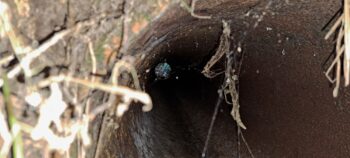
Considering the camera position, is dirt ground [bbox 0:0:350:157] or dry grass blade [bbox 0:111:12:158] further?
dirt ground [bbox 0:0:350:157]

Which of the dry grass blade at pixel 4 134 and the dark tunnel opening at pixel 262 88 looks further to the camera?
the dark tunnel opening at pixel 262 88

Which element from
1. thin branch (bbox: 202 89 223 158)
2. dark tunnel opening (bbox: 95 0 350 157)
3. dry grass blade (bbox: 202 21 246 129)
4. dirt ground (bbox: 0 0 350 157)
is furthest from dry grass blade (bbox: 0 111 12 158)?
thin branch (bbox: 202 89 223 158)

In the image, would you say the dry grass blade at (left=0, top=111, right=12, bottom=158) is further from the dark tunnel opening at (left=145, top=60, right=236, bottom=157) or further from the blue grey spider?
the blue grey spider

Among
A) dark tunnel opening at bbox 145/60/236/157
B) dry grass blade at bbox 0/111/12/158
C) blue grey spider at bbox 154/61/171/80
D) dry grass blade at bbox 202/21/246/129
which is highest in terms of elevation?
dry grass blade at bbox 0/111/12/158

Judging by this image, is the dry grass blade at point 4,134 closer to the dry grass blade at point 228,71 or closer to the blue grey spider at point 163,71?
the dry grass blade at point 228,71

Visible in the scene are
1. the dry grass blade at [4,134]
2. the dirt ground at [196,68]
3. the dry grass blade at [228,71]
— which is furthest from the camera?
the dry grass blade at [228,71]

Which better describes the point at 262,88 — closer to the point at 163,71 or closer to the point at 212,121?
the point at 212,121

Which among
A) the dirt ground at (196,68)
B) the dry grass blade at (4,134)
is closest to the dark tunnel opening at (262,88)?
the dirt ground at (196,68)

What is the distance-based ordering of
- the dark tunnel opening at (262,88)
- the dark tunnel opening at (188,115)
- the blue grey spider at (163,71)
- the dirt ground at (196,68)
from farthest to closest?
1. the blue grey spider at (163,71)
2. the dark tunnel opening at (188,115)
3. the dark tunnel opening at (262,88)
4. the dirt ground at (196,68)
